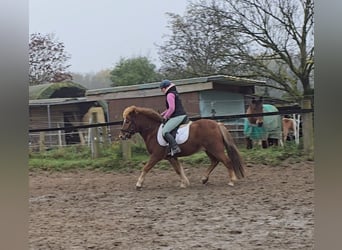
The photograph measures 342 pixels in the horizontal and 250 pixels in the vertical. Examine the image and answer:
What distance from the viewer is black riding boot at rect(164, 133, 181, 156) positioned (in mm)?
2312

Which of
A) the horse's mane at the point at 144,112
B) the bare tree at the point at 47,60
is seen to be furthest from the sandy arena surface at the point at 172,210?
the bare tree at the point at 47,60

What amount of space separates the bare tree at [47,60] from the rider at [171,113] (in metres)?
0.43

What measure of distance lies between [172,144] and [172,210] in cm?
42

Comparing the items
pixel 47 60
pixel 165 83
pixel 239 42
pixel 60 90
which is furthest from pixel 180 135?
pixel 47 60

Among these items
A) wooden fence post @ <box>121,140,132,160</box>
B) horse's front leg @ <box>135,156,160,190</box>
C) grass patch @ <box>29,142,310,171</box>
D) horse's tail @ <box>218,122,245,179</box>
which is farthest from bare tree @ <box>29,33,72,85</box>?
horse's tail @ <box>218,122,245,179</box>

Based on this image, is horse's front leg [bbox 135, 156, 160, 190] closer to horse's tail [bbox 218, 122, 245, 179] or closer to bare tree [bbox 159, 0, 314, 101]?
horse's tail [bbox 218, 122, 245, 179]

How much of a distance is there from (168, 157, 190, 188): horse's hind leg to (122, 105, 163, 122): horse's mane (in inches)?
8.4

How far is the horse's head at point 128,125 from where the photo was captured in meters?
2.19

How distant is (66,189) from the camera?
2.18 m

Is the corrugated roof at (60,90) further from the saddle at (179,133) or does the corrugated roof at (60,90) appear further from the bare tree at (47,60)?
the saddle at (179,133)

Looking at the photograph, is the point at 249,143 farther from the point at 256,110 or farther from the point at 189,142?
the point at 189,142
